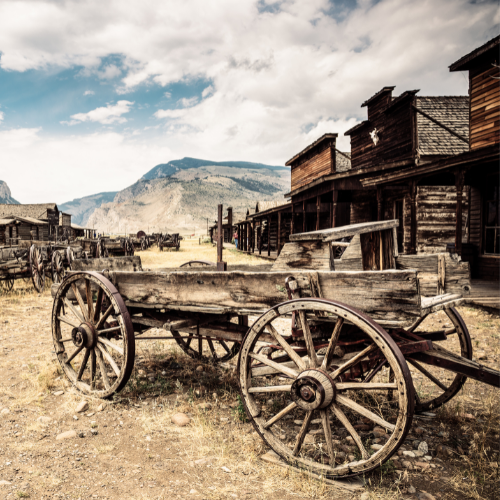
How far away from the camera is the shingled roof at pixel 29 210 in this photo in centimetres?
4306

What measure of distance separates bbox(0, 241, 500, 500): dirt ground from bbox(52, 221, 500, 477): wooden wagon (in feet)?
0.60

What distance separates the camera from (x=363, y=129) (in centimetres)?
1630

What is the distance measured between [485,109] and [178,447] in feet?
36.8

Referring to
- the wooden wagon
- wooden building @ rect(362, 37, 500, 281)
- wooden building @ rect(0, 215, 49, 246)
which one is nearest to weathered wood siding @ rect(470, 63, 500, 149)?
wooden building @ rect(362, 37, 500, 281)

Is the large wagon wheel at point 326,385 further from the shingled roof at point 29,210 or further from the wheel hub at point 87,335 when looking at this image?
the shingled roof at point 29,210

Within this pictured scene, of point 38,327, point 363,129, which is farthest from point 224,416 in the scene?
point 363,129

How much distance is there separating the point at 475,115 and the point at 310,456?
10993mm

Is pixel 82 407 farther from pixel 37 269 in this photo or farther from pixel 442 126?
pixel 442 126

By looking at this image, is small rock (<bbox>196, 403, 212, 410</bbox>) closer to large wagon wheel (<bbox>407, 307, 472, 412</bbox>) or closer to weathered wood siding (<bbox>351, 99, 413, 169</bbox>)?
large wagon wheel (<bbox>407, 307, 472, 412</bbox>)

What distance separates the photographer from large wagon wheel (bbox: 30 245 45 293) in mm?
8820

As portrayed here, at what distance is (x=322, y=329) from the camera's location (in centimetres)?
238

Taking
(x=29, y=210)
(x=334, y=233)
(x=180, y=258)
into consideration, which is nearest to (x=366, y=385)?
(x=334, y=233)

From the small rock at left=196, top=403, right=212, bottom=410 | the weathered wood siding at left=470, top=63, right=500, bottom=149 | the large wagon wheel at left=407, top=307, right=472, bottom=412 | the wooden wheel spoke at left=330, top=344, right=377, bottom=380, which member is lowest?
the small rock at left=196, top=403, right=212, bottom=410

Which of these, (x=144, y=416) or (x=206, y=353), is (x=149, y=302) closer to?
(x=144, y=416)
